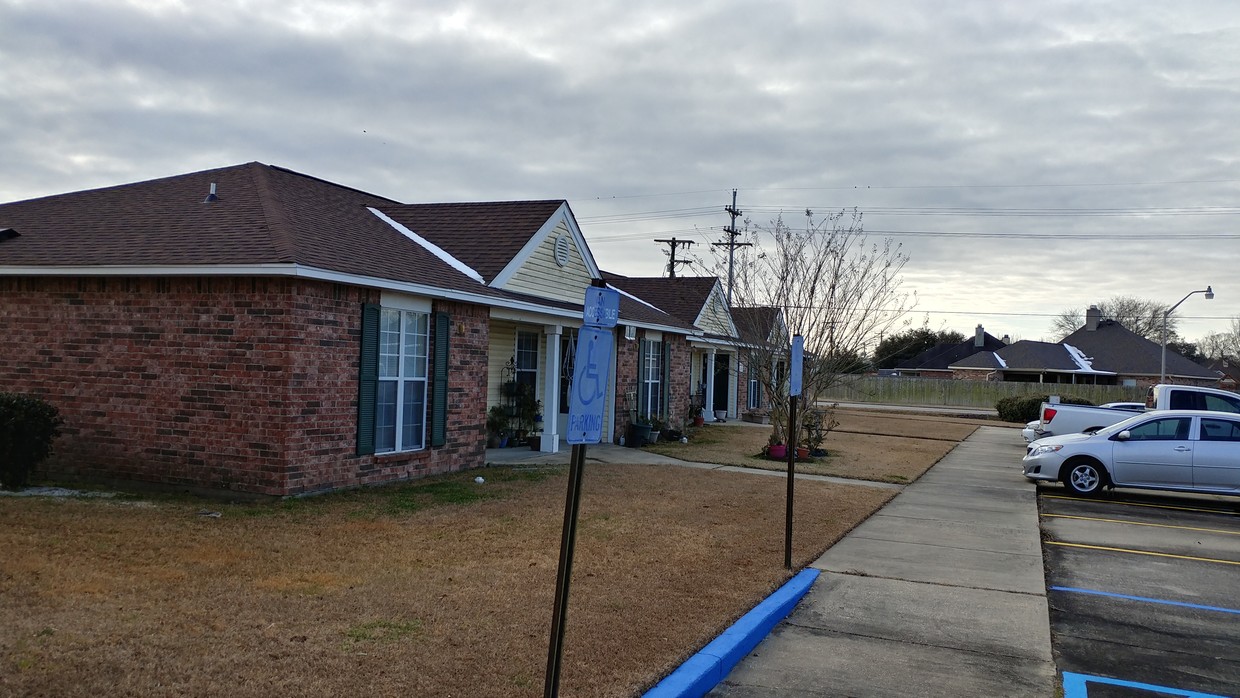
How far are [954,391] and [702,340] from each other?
105ft

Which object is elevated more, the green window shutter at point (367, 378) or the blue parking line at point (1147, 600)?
the green window shutter at point (367, 378)

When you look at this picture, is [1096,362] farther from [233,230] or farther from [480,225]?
[233,230]

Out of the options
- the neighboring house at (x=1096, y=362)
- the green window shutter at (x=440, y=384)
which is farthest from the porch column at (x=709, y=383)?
the neighboring house at (x=1096, y=362)

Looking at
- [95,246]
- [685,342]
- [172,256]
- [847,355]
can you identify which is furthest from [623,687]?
[685,342]

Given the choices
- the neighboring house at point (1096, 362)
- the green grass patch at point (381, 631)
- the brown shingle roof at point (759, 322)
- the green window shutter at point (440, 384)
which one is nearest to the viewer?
the green grass patch at point (381, 631)

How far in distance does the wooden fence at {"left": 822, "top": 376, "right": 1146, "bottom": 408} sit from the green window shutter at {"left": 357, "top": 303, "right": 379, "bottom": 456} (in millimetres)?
39977

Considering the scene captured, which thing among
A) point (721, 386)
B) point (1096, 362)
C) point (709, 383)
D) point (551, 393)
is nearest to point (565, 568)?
point (551, 393)

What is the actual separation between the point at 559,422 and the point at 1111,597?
13172 millimetres

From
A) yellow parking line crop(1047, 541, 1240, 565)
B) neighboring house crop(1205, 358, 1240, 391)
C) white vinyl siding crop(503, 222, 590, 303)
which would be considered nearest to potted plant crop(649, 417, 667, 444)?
white vinyl siding crop(503, 222, 590, 303)

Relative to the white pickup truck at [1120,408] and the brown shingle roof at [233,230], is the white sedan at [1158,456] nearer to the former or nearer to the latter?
the white pickup truck at [1120,408]

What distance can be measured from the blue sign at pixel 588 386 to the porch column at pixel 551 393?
12.8 m

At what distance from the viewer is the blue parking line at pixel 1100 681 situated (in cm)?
569

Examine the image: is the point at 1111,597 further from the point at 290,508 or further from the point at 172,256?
the point at 172,256

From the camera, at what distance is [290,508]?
1002 centimetres
